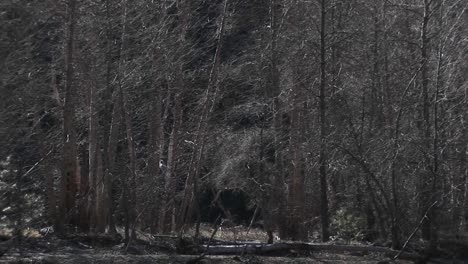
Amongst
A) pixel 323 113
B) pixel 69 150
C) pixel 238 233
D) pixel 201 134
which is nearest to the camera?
pixel 323 113

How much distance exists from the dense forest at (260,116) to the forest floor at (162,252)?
0.44 metres

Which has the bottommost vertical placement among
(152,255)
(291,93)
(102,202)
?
(152,255)

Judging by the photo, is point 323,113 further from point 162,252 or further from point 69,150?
point 69,150

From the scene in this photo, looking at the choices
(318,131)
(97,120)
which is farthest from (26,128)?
(318,131)

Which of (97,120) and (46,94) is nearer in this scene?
(46,94)

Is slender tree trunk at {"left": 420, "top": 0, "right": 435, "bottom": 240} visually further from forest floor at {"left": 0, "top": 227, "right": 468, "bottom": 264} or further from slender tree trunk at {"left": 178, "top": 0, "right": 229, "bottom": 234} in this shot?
slender tree trunk at {"left": 178, "top": 0, "right": 229, "bottom": 234}

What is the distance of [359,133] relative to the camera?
1811cm

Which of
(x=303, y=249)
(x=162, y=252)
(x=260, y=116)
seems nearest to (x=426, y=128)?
(x=303, y=249)

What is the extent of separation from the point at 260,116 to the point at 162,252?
6907mm

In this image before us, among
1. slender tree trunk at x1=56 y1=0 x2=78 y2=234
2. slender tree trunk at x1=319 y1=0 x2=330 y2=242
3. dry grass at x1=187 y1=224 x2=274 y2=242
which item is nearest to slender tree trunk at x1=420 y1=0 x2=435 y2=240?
slender tree trunk at x1=319 y1=0 x2=330 y2=242

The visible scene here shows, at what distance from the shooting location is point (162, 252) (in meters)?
16.0

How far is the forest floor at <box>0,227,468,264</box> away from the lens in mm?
14133

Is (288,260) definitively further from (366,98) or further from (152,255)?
(366,98)

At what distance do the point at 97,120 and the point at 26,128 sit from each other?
5024mm
